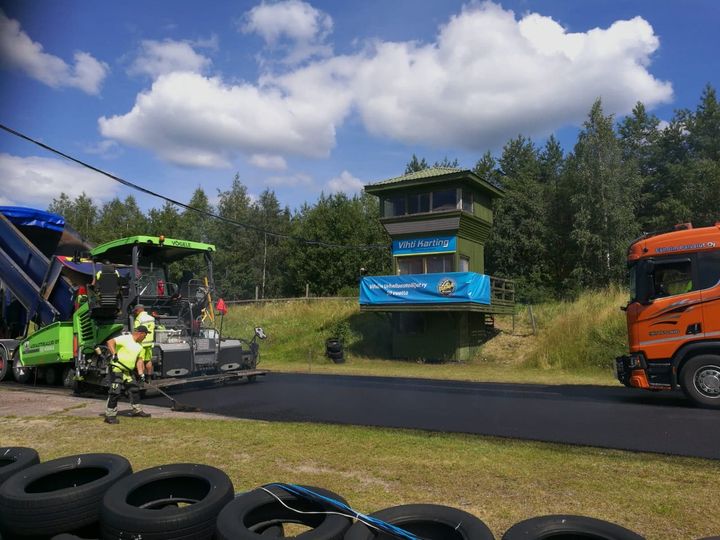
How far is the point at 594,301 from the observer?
2231 centimetres

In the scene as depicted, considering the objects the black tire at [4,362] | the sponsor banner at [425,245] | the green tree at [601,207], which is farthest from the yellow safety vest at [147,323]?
the green tree at [601,207]

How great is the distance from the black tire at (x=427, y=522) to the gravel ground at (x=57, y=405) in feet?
20.6

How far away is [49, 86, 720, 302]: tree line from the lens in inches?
1571

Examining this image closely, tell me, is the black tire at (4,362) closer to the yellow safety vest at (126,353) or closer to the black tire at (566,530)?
the yellow safety vest at (126,353)

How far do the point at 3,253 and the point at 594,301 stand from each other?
68.1 ft

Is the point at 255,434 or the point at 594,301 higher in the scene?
the point at 594,301

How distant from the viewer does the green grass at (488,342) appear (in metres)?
18.1

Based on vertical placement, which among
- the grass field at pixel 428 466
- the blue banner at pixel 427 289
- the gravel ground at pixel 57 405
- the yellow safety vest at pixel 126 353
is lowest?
the gravel ground at pixel 57 405

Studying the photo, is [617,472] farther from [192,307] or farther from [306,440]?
[192,307]

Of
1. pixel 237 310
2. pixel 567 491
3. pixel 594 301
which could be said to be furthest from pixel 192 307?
pixel 237 310

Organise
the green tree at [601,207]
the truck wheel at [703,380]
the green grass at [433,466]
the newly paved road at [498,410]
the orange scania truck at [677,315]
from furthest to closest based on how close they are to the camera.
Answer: the green tree at [601,207] < the orange scania truck at [677,315] < the truck wheel at [703,380] < the newly paved road at [498,410] < the green grass at [433,466]

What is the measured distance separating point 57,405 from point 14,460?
6.56 metres

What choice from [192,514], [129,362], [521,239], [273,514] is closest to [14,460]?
[192,514]

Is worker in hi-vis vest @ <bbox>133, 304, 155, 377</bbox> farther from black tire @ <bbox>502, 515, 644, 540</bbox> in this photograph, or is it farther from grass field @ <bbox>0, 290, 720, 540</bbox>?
black tire @ <bbox>502, 515, 644, 540</bbox>
